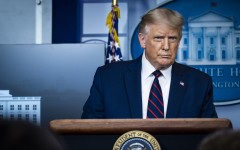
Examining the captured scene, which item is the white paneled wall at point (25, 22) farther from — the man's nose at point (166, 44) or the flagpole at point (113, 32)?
the man's nose at point (166, 44)

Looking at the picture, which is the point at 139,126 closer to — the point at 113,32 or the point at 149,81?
the point at 149,81

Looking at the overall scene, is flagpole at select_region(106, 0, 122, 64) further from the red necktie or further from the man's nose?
the red necktie

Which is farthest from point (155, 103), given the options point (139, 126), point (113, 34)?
point (113, 34)

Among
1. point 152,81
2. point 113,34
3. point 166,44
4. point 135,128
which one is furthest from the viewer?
point 113,34

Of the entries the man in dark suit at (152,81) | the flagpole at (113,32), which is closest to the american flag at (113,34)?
the flagpole at (113,32)

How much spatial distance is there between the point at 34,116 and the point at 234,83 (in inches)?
74.6

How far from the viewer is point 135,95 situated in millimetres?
1770

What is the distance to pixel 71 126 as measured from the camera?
1.21 meters

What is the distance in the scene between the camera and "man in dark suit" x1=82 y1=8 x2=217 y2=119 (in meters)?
1.74

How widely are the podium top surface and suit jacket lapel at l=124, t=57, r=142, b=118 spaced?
1.68ft

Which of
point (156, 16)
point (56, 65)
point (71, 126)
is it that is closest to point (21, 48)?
point (56, 65)

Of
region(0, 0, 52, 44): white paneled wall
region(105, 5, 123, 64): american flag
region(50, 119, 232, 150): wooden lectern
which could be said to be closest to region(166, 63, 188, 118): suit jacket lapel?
region(50, 119, 232, 150): wooden lectern

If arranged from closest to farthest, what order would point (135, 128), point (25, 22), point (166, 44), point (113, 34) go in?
point (135, 128) → point (166, 44) → point (113, 34) → point (25, 22)

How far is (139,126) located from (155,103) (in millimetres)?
550
